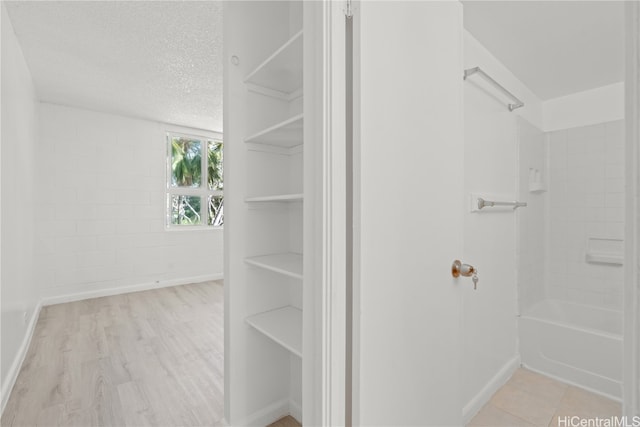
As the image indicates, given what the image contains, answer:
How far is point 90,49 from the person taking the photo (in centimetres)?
232

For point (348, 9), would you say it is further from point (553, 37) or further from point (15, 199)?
point (15, 199)

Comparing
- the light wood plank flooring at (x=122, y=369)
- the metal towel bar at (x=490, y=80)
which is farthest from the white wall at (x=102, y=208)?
the metal towel bar at (x=490, y=80)

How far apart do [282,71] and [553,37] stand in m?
1.79

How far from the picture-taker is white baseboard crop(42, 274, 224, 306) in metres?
3.44

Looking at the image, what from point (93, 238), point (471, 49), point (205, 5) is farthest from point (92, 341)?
point (471, 49)

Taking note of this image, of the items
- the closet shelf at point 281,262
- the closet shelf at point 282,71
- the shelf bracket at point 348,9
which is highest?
the closet shelf at point 282,71

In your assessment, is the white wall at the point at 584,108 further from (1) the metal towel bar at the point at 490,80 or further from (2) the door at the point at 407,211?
(2) the door at the point at 407,211

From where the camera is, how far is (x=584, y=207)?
2.70 m

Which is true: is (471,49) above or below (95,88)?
below

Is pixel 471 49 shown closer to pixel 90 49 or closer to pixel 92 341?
pixel 90 49

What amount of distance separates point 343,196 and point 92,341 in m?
2.77

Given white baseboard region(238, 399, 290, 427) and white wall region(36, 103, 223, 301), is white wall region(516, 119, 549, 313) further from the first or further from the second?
white wall region(36, 103, 223, 301)

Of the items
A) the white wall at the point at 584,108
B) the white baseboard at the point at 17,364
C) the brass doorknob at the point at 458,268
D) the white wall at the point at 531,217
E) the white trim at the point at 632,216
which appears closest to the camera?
the white trim at the point at 632,216

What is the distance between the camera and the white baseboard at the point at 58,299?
1826 millimetres
